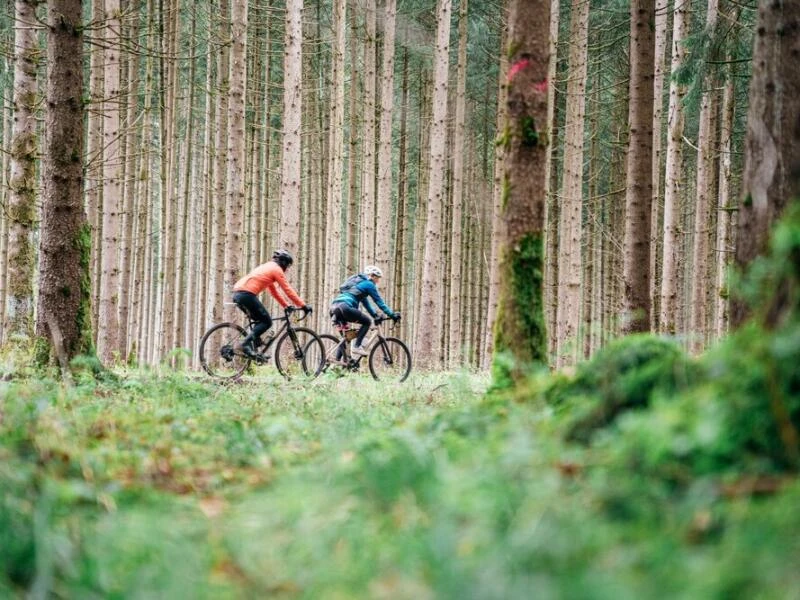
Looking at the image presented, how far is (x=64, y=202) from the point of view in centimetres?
790

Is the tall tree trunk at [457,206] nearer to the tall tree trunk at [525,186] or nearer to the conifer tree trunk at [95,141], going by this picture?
the conifer tree trunk at [95,141]

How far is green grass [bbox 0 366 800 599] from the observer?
1832 millimetres

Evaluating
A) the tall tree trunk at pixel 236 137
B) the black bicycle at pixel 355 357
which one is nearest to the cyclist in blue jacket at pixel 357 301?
the black bicycle at pixel 355 357

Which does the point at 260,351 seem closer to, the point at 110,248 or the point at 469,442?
the point at 110,248

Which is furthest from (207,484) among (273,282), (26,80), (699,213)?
(699,213)

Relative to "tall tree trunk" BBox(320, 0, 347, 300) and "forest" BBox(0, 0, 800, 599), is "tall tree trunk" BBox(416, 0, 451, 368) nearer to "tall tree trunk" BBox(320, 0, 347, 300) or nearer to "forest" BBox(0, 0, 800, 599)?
"tall tree trunk" BBox(320, 0, 347, 300)

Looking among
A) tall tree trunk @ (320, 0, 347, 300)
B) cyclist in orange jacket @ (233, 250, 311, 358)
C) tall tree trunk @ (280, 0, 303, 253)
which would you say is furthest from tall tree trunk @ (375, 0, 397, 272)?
cyclist in orange jacket @ (233, 250, 311, 358)

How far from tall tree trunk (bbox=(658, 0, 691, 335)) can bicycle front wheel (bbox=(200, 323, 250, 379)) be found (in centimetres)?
762

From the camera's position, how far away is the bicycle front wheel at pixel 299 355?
12289 mm

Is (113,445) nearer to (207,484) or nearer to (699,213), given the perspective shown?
(207,484)

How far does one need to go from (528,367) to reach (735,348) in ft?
9.55

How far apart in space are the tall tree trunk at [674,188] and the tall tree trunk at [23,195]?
10.6m

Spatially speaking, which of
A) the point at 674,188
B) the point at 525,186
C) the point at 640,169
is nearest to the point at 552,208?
the point at 674,188

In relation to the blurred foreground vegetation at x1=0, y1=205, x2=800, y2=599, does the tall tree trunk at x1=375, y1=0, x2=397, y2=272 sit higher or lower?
higher
